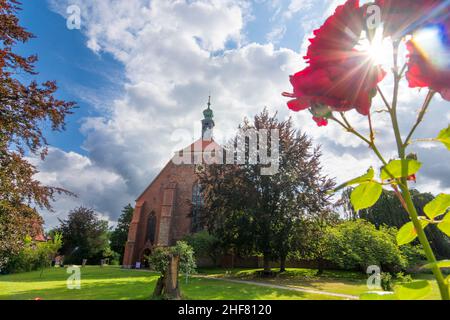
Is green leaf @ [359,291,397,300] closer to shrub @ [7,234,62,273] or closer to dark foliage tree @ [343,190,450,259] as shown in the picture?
dark foliage tree @ [343,190,450,259]

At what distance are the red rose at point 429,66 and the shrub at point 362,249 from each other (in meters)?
21.0

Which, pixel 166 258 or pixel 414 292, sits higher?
pixel 414 292

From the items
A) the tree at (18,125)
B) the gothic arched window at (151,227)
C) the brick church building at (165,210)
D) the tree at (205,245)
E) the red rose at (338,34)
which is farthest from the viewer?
the gothic arched window at (151,227)

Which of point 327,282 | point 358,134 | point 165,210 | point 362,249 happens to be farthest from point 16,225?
point 362,249

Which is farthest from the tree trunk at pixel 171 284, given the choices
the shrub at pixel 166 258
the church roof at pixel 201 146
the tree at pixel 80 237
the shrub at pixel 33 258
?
the tree at pixel 80 237

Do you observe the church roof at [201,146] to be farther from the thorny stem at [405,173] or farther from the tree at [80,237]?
the thorny stem at [405,173]

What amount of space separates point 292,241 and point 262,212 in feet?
9.14

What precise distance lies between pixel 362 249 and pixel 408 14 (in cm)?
2216

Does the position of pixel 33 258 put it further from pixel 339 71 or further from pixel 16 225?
pixel 339 71

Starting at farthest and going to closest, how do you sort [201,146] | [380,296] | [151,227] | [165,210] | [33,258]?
1. [201,146]
2. [151,227]
3. [165,210]
4. [33,258]
5. [380,296]

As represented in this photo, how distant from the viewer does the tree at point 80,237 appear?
116 feet

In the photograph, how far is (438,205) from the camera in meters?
0.61
